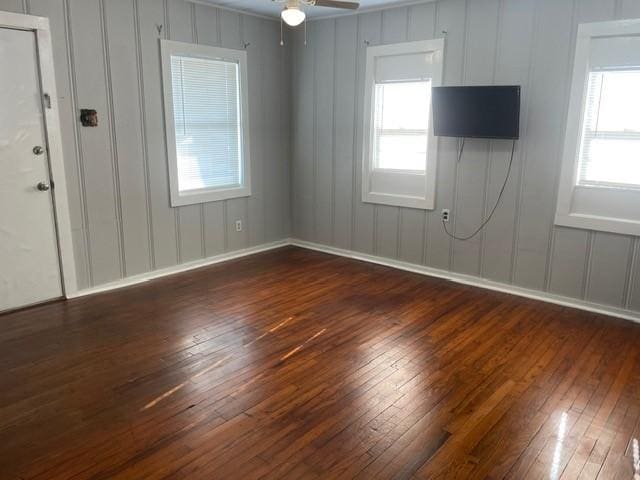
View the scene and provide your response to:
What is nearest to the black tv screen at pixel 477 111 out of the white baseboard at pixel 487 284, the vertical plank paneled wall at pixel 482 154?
the vertical plank paneled wall at pixel 482 154

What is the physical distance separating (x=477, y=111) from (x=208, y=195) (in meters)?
2.78

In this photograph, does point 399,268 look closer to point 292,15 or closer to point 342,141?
point 342,141

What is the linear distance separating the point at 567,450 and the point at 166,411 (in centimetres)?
201

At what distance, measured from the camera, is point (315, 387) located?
9.46 ft

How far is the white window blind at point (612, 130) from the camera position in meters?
3.72

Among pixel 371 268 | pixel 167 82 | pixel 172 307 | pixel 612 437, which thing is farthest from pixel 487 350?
pixel 167 82

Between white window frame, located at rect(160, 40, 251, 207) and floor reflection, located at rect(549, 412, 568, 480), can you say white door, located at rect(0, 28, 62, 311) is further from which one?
floor reflection, located at rect(549, 412, 568, 480)

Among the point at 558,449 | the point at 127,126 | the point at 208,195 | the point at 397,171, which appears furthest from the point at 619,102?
the point at 127,126

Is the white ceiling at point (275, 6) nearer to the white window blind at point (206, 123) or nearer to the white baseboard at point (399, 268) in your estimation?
the white window blind at point (206, 123)

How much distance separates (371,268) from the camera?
5.28 m

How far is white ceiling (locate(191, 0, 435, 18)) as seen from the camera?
4.79 meters

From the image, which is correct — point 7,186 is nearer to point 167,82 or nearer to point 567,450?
point 167,82

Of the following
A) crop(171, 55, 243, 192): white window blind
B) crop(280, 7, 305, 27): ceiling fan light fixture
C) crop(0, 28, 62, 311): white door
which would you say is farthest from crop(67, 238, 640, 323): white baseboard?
crop(280, 7, 305, 27): ceiling fan light fixture

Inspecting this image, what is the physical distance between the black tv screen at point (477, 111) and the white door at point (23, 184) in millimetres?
3374
